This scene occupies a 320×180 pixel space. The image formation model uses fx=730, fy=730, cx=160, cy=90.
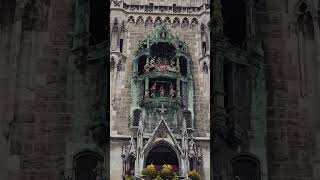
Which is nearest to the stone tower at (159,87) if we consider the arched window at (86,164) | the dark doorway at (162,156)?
the dark doorway at (162,156)

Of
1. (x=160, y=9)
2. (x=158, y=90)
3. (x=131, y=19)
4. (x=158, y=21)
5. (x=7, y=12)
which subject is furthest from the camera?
(x=160, y=9)

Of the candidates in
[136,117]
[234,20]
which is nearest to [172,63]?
[136,117]

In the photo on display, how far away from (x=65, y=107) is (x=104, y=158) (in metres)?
1.28

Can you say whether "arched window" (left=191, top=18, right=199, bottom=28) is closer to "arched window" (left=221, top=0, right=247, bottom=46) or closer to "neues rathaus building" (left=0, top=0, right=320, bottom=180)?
"neues rathaus building" (left=0, top=0, right=320, bottom=180)

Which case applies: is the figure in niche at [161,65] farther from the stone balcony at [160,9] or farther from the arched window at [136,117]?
the stone balcony at [160,9]

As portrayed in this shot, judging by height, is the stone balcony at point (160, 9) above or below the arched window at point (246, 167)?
above

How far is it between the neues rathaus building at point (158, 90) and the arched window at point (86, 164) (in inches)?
0.9

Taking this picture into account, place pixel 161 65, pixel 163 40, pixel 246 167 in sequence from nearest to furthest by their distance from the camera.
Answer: pixel 246 167
pixel 161 65
pixel 163 40

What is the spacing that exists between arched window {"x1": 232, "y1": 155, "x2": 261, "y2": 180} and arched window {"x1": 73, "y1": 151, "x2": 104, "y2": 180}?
8.59 ft

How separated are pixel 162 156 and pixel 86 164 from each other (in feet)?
5.62

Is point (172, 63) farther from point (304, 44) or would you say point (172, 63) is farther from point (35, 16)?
point (35, 16)

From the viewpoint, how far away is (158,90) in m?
15.2

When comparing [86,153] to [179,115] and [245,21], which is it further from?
[245,21]

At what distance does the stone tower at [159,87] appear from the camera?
14.7m
